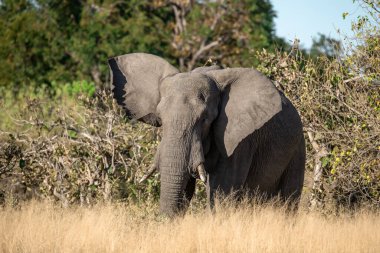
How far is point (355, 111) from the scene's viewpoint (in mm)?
10266

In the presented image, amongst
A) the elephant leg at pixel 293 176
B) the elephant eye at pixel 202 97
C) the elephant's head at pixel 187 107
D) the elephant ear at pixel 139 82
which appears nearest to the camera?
the elephant's head at pixel 187 107

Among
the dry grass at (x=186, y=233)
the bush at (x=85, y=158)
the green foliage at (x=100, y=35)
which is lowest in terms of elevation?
the dry grass at (x=186, y=233)

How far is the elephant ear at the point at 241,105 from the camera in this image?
8492 mm

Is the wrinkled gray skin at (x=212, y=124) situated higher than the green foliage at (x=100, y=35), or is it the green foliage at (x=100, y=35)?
the green foliage at (x=100, y=35)

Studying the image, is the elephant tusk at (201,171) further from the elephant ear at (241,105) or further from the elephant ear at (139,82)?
the elephant ear at (139,82)

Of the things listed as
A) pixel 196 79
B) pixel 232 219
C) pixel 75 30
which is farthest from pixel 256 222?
pixel 75 30

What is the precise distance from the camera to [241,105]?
343 inches

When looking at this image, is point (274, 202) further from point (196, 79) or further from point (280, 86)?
point (280, 86)

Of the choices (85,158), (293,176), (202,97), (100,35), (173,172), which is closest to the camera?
(173,172)

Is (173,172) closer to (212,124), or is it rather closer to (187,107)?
(187,107)

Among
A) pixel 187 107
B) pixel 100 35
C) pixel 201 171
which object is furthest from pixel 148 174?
pixel 100 35

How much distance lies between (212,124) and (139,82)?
1.06 meters

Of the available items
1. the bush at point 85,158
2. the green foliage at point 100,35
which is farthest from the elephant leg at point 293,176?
the green foliage at point 100,35

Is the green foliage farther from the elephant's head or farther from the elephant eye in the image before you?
the elephant eye
